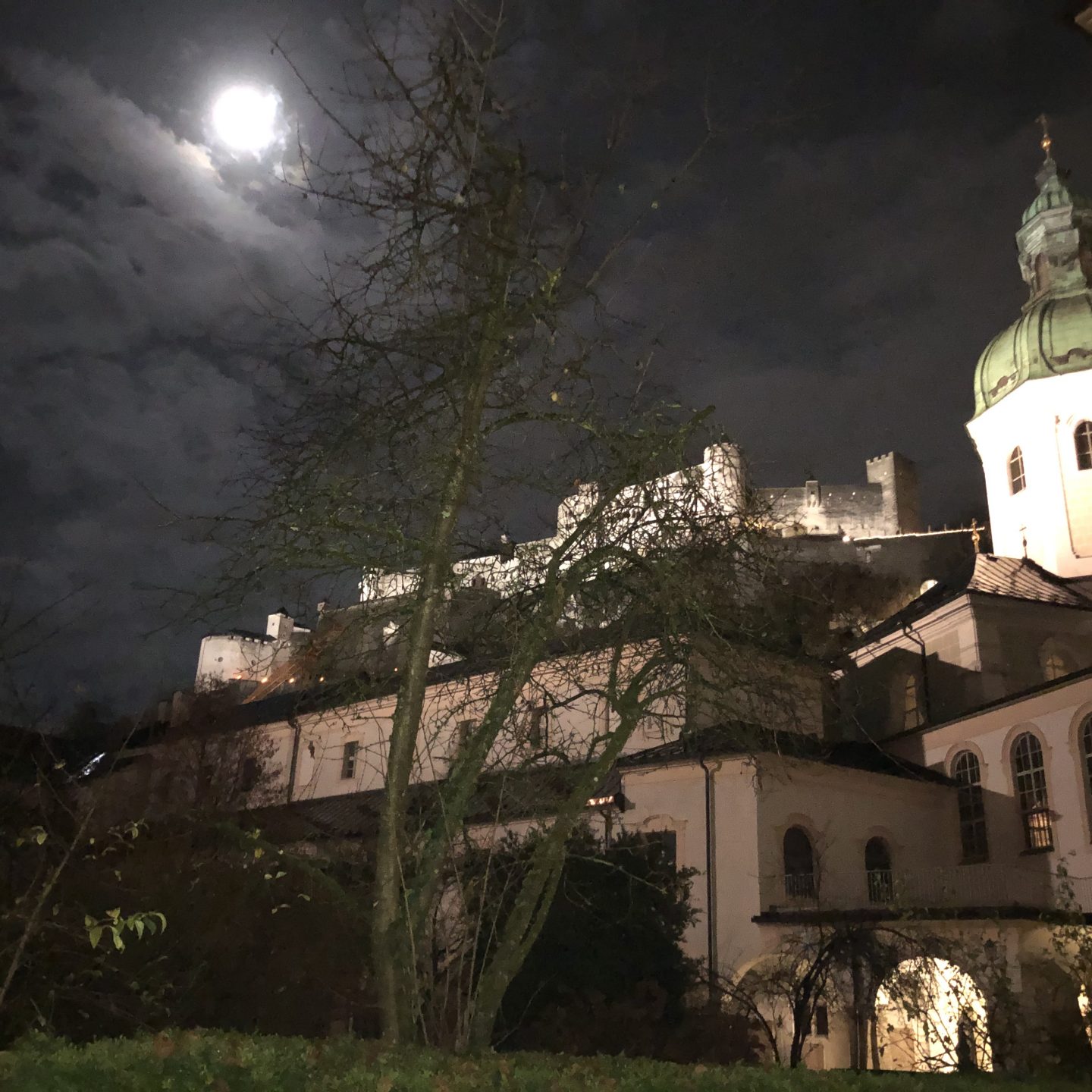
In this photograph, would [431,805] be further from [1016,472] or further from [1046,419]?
[1016,472]

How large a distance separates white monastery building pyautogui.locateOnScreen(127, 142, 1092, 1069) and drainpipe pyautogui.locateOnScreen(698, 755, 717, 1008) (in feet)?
0.17

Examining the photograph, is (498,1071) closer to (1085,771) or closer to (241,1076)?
(241,1076)

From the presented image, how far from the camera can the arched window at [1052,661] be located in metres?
29.9

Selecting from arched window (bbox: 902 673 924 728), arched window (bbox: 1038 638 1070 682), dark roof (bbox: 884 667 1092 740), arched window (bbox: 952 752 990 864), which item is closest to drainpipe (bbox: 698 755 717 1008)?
arched window (bbox: 952 752 990 864)

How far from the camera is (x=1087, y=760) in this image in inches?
843

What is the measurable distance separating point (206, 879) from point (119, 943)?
5.61 metres

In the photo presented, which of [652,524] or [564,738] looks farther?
[564,738]

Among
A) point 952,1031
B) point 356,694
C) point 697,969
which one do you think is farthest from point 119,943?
point 952,1031

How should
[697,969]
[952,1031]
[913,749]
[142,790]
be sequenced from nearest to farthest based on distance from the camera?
[697,969] < [952,1031] < [913,749] < [142,790]

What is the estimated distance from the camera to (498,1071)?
503 centimetres

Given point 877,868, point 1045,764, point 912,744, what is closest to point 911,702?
point 912,744

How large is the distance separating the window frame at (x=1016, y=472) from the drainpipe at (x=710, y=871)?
20.5 metres

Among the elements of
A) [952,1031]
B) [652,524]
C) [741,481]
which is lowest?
[952,1031]

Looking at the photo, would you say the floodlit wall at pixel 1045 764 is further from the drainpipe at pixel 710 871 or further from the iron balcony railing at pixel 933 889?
the drainpipe at pixel 710 871
